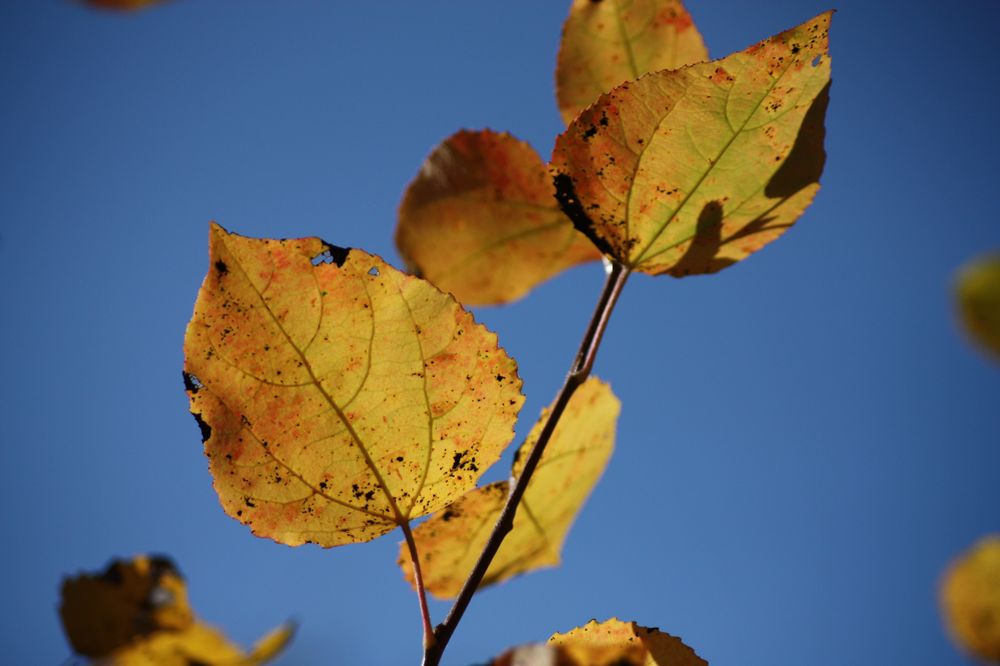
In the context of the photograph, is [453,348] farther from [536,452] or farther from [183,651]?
[183,651]

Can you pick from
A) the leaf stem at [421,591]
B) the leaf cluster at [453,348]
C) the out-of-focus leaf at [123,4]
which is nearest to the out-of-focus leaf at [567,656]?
the leaf cluster at [453,348]

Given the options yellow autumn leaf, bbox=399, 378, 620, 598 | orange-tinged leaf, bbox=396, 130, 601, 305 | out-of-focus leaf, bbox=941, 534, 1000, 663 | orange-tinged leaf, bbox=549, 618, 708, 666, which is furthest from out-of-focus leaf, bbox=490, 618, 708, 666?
orange-tinged leaf, bbox=396, 130, 601, 305

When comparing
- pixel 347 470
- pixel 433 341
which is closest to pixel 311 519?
pixel 347 470

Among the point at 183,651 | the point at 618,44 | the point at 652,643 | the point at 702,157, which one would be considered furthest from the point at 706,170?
the point at 183,651

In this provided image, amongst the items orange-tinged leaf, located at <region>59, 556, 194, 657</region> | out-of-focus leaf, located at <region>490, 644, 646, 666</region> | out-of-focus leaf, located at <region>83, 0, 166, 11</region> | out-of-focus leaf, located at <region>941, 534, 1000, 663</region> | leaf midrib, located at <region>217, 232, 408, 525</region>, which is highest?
out-of-focus leaf, located at <region>83, 0, 166, 11</region>

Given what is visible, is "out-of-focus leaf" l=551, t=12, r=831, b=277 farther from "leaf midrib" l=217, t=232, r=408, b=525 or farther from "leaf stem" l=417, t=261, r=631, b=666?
"leaf midrib" l=217, t=232, r=408, b=525

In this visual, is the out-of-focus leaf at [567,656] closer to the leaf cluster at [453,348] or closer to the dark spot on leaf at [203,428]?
the leaf cluster at [453,348]
